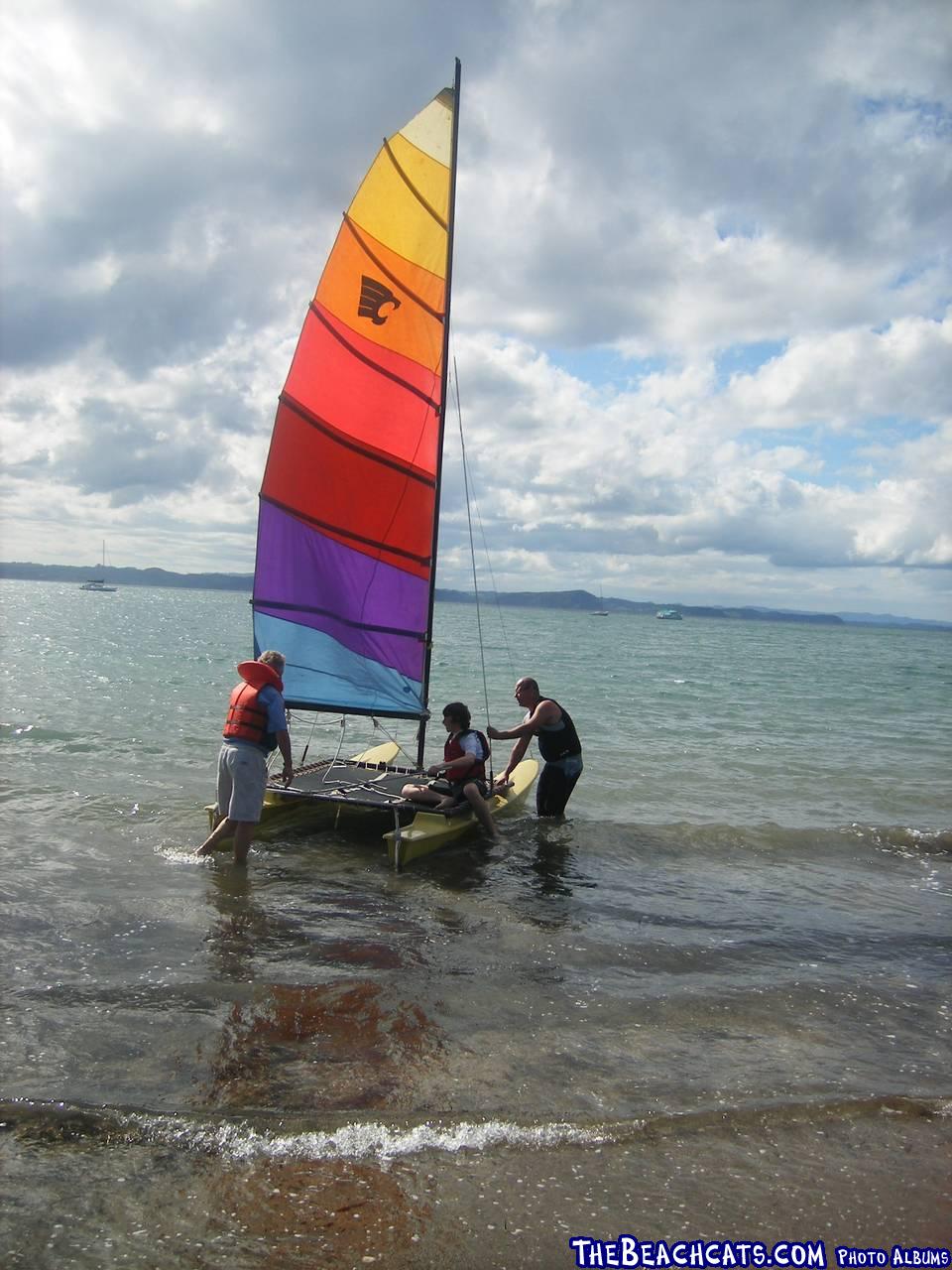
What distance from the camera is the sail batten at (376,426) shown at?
925cm

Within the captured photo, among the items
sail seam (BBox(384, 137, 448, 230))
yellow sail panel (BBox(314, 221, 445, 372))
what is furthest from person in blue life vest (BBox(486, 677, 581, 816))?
sail seam (BBox(384, 137, 448, 230))

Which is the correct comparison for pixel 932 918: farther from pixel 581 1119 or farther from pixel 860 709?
pixel 860 709

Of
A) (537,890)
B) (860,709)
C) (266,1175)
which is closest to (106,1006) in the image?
(266,1175)

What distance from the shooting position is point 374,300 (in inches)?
366

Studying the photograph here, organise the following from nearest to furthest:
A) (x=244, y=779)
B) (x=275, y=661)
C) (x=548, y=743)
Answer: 1. (x=244, y=779)
2. (x=275, y=661)
3. (x=548, y=743)

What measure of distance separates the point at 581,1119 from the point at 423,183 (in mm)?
8659

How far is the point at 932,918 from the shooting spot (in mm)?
7195

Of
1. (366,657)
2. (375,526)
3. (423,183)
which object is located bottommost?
→ (366,657)

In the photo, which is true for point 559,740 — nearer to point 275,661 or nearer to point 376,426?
point 275,661

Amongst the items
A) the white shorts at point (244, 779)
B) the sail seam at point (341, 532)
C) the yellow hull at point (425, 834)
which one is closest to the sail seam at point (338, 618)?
the sail seam at point (341, 532)

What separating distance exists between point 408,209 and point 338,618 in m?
4.27

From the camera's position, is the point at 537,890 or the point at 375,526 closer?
the point at 537,890

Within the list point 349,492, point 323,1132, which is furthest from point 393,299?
point 323,1132

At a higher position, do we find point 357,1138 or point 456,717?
point 456,717
